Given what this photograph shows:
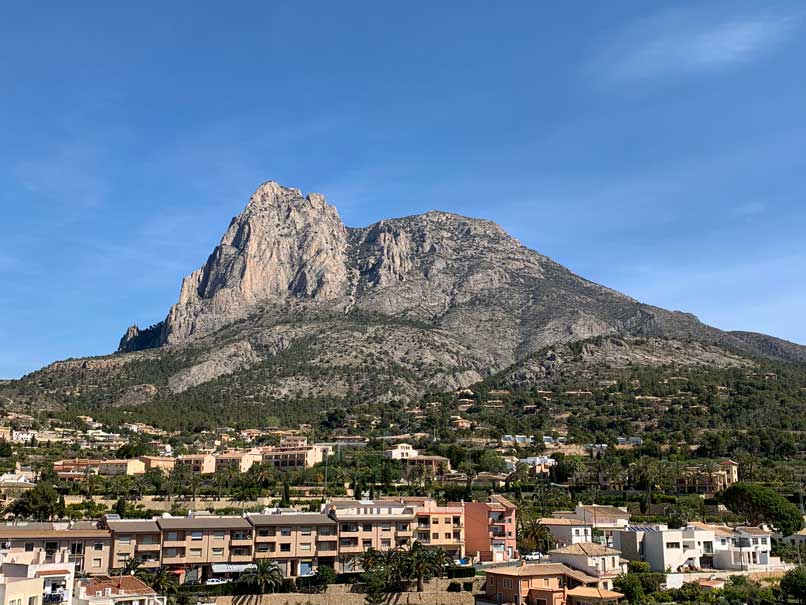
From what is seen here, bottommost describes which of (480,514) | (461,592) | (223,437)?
(461,592)

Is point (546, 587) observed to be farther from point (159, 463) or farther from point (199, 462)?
point (159, 463)

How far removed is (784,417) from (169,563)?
12029 cm

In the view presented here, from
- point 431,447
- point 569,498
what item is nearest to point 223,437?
point 431,447

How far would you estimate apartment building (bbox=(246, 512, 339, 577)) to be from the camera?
3152 inches

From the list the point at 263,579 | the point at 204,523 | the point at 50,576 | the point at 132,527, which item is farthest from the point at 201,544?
the point at 50,576

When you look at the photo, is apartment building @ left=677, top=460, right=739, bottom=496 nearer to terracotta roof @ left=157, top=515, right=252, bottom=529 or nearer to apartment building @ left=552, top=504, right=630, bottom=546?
apartment building @ left=552, top=504, right=630, bottom=546

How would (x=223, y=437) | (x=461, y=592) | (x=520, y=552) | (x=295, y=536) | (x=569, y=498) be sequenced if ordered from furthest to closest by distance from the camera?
(x=223, y=437), (x=569, y=498), (x=520, y=552), (x=295, y=536), (x=461, y=592)

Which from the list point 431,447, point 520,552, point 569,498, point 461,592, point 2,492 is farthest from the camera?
point 431,447

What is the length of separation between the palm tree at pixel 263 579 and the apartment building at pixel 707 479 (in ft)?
223

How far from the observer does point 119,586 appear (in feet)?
203

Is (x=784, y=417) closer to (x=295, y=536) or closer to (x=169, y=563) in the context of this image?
(x=295, y=536)

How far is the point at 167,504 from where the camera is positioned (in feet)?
340

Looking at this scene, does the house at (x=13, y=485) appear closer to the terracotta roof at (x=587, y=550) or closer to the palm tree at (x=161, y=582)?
the palm tree at (x=161, y=582)

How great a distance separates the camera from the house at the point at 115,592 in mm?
56697
